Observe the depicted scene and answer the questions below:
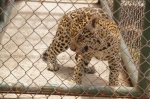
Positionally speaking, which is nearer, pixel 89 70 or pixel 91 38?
pixel 91 38

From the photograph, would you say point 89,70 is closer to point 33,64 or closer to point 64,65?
point 64,65

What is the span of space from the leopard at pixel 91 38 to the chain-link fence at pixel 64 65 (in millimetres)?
165

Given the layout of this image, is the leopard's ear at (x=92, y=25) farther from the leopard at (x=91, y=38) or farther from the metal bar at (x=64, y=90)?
the metal bar at (x=64, y=90)

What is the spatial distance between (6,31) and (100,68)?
1829mm

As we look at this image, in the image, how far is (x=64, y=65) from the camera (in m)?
5.12

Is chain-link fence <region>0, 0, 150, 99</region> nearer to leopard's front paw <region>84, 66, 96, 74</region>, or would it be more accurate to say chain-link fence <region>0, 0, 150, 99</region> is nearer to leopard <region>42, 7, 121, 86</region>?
leopard's front paw <region>84, 66, 96, 74</region>

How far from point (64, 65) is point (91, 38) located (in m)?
0.94

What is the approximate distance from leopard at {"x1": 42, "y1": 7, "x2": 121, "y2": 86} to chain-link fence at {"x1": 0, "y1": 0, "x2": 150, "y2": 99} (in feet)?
0.54

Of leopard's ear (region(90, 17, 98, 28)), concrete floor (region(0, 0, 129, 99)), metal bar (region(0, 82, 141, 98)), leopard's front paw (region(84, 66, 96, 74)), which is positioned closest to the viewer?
metal bar (region(0, 82, 141, 98))

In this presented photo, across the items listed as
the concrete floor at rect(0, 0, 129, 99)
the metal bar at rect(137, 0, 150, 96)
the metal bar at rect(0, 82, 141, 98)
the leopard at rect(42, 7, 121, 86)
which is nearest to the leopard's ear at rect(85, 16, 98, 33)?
the leopard at rect(42, 7, 121, 86)

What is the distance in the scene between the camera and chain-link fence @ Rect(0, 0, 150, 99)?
372cm

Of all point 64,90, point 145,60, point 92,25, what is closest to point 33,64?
point 64,90

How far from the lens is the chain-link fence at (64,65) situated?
372 centimetres

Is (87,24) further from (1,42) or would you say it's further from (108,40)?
(1,42)
